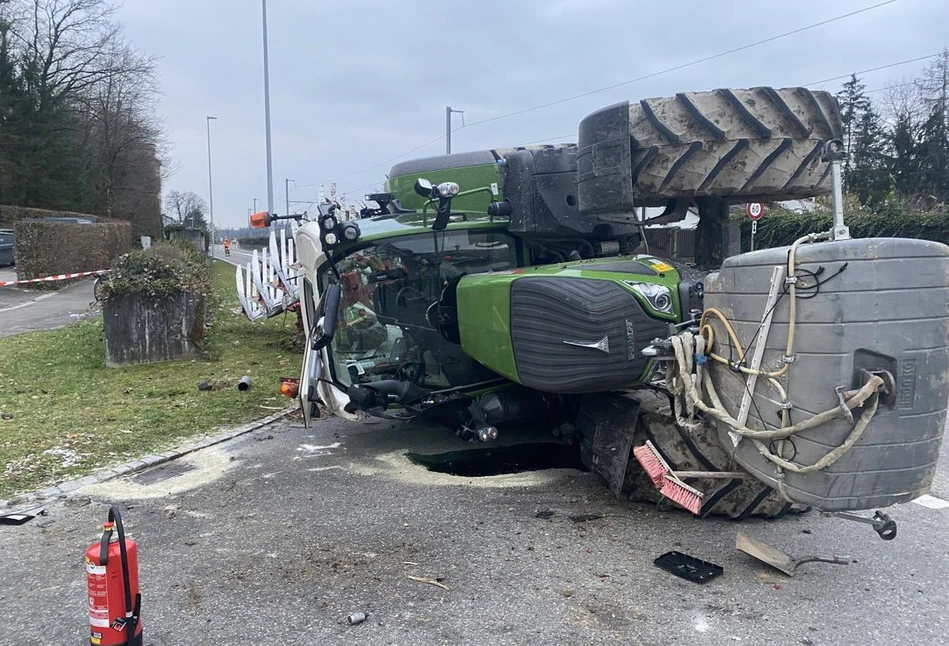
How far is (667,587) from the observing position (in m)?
3.50

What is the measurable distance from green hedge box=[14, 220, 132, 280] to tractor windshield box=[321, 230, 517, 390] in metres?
14.5

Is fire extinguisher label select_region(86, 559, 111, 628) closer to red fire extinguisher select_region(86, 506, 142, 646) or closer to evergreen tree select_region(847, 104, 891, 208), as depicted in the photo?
red fire extinguisher select_region(86, 506, 142, 646)

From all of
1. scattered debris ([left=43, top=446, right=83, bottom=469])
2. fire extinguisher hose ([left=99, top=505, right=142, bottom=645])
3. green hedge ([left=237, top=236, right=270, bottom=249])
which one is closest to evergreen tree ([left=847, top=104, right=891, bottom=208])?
scattered debris ([left=43, top=446, right=83, bottom=469])

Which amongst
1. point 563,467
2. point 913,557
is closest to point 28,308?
point 563,467

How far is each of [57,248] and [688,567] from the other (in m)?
20.1

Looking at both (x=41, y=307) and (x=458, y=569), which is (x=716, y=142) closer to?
(x=458, y=569)

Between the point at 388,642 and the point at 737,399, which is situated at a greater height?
the point at 737,399

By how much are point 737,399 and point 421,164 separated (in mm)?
4253

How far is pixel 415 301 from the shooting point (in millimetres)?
5363

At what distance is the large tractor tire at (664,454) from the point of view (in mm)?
3867

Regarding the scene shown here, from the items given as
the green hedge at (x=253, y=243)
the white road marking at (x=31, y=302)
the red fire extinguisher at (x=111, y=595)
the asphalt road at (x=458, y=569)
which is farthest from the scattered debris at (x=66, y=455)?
the green hedge at (x=253, y=243)

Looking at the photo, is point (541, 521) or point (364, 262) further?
point (364, 262)

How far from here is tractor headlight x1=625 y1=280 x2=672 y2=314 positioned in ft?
12.7

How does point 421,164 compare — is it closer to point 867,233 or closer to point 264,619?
point 264,619
